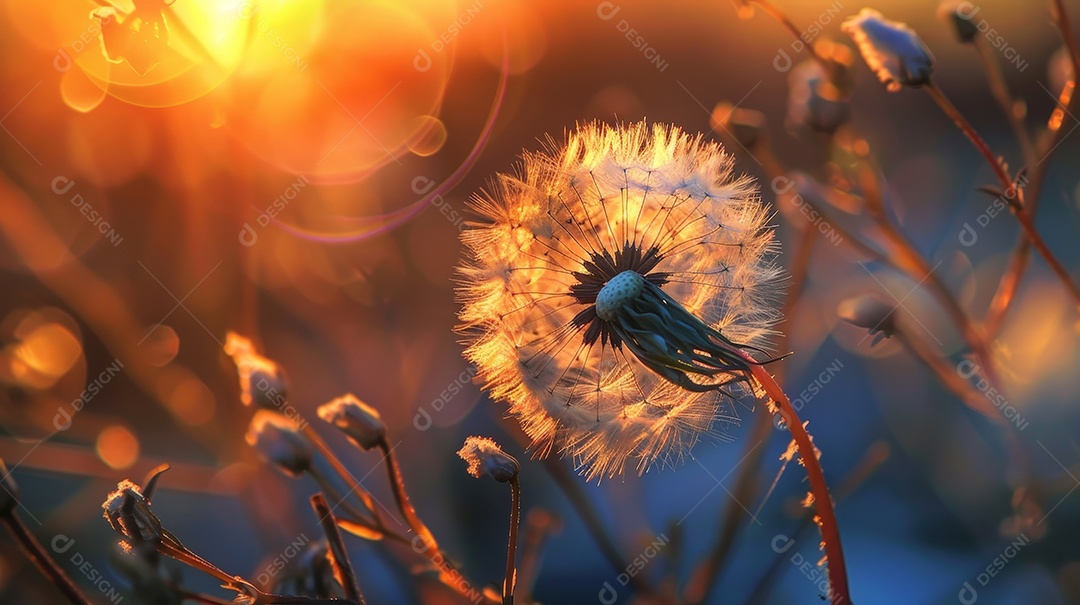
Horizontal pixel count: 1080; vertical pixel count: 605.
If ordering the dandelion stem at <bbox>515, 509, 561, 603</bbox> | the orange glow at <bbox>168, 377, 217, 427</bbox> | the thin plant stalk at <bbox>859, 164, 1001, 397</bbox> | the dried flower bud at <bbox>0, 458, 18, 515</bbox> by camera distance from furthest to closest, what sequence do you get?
1. the orange glow at <bbox>168, 377, 217, 427</bbox>
2. the dandelion stem at <bbox>515, 509, 561, 603</bbox>
3. the thin plant stalk at <bbox>859, 164, 1001, 397</bbox>
4. the dried flower bud at <bbox>0, 458, 18, 515</bbox>

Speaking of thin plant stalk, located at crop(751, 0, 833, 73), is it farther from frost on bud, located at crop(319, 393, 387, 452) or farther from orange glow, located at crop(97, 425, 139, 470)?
orange glow, located at crop(97, 425, 139, 470)

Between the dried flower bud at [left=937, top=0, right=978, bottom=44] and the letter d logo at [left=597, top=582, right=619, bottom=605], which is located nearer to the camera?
the dried flower bud at [left=937, top=0, right=978, bottom=44]

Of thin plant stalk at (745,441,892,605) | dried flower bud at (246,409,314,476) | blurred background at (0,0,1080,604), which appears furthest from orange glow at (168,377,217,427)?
thin plant stalk at (745,441,892,605)

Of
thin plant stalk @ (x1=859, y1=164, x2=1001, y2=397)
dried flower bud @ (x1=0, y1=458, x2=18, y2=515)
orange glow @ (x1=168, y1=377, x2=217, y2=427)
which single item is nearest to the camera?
dried flower bud @ (x1=0, y1=458, x2=18, y2=515)

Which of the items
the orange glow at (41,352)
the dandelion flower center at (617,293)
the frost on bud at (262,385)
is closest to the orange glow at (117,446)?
the orange glow at (41,352)

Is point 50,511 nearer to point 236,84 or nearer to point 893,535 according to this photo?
point 236,84

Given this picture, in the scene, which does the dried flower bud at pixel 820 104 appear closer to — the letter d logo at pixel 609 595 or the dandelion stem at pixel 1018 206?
the dandelion stem at pixel 1018 206

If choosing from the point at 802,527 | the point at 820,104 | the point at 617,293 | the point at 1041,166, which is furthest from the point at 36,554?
the point at 1041,166

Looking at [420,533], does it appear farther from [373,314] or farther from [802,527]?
[373,314]
